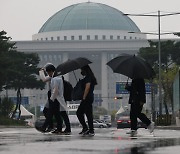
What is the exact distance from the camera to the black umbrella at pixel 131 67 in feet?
66.5

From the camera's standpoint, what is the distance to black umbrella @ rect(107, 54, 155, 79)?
66.5 feet

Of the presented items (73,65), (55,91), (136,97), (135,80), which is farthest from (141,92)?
(55,91)

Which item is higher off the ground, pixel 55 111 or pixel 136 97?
pixel 136 97

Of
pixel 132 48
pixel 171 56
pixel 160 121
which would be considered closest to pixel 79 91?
pixel 160 121

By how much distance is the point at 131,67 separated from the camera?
20.5 metres

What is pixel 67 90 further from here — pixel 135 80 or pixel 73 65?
pixel 135 80

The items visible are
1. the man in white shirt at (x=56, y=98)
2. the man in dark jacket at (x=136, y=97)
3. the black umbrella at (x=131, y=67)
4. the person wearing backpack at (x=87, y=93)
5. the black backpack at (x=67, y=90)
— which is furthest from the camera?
the black backpack at (x=67, y=90)

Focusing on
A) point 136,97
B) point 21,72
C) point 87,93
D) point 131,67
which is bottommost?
point 136,97

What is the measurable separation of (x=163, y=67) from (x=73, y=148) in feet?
269

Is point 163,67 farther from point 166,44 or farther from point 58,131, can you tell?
point 58,131

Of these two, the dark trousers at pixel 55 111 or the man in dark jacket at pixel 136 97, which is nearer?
the man in dark jacket at pixel 136 97

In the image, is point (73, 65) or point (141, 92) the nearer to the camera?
point (141, 92)

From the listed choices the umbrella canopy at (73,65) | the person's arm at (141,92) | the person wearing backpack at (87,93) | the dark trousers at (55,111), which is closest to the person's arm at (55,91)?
the dark trousers at (55,111)

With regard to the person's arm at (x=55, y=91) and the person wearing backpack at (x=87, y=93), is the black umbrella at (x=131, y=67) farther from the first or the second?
the person's arm at (x=55, y=91)
